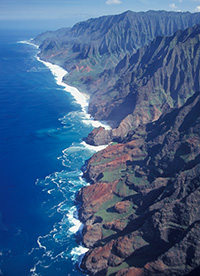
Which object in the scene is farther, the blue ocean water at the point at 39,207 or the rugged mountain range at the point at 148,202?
the blue ocean water at the point at 39,207

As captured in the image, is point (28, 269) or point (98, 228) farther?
point (98, 228)

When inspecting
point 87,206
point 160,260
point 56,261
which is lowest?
point 56,261

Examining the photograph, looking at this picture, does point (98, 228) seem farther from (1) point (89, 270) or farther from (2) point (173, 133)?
(2) point (173, 133)

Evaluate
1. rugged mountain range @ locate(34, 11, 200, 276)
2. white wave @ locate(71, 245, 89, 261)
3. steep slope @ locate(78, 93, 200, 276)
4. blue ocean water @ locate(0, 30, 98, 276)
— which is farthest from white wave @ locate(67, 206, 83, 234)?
white wave @ locate(71, 245, 89, 261)

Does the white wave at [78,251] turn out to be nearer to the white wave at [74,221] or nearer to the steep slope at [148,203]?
the steep slope at [148,203]

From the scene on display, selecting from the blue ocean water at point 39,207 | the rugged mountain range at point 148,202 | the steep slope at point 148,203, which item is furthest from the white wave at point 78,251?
the steep slope at point 148,203

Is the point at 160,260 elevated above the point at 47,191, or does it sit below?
above

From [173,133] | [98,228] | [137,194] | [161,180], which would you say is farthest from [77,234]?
[173,133]

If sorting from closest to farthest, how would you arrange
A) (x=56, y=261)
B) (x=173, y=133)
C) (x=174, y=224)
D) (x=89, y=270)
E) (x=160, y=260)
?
(x=160, y=260) < (x=174, y=224) < (x=89, y=270) < (x=56, y=261) < (x=173, y=133)

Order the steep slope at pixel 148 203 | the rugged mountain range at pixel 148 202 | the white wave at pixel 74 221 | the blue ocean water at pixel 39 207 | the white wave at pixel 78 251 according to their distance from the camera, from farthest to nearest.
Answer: the white wave at pixel 74 221
the white wave at pixel 78 251
the blue ocean water at pixel 39 207
the steep slope at pixel 148 203
the rugged mountain range at pixel 148 202
